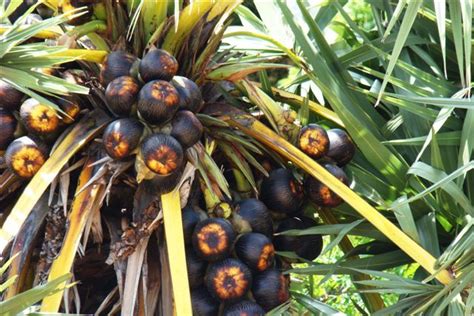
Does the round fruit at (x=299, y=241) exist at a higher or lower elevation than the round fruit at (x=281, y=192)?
lower

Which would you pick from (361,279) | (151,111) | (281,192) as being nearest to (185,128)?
(151,111)

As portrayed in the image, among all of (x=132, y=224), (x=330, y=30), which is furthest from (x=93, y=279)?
(x=330, y=30)

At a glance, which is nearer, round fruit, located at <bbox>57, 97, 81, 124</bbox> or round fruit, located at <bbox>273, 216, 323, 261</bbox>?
round fruit, located at <bbox>57, 97, 81, 124</bbox>

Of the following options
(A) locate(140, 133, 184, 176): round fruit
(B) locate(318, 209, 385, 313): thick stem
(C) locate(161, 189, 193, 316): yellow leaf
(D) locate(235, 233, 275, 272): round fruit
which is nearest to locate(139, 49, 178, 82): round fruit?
(A) locate(140, 133, 184, 176): round fruit

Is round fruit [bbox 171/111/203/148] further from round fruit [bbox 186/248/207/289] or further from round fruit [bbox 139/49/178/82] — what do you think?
round fruit [bbox 186/248/207/289]

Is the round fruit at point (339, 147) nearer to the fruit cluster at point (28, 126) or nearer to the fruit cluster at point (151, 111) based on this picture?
the fruit cluster at point (151, 111)

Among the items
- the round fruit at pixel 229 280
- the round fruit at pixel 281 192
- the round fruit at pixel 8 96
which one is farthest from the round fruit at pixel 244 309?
the round fruit at pixel 8 96
